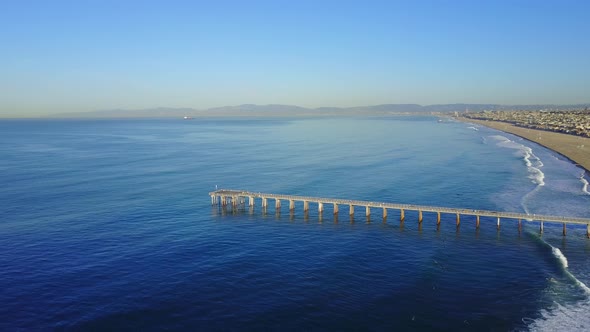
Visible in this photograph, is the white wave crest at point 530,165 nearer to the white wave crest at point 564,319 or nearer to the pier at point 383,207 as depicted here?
the pier at point 383,207

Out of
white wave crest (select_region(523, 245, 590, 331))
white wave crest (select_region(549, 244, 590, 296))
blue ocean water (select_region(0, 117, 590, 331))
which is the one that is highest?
blue ocean water (select_region(0, 117, 590, 331))

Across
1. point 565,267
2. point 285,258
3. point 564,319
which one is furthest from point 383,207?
point 564,319

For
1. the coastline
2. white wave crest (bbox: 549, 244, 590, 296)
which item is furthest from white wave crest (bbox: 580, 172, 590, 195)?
white wave crest (bbox: 549, 244, 590, 296)

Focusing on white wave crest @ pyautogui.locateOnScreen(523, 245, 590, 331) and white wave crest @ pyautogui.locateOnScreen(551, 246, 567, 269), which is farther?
white wave crest @ pyautogui.locateOnScreen(551, 246, 567, 269)

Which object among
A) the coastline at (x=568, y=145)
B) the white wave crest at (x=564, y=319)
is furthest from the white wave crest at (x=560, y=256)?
the coastline at (x=568, y=145)

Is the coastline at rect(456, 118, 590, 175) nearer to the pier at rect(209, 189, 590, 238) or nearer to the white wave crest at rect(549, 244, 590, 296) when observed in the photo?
the pier at rect(209, 189, 590, 238)

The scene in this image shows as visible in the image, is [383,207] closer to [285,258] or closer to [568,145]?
[285,258]

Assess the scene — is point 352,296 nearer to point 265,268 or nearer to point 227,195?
point 265,268

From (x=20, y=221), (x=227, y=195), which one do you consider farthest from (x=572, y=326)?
(x=20, y=221)

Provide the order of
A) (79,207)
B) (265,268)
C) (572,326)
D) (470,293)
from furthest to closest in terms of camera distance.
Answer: (79,207) < (265,268) < (470,293) < (572,326)
